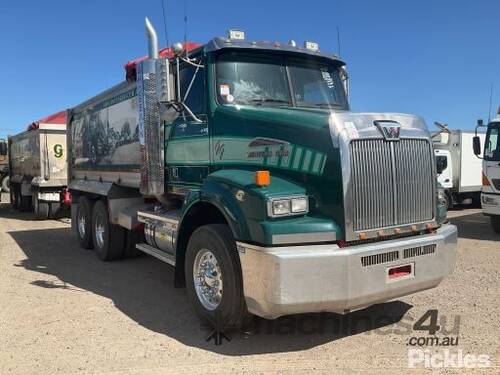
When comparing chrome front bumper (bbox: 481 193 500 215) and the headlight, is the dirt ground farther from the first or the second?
chrome front bumper (bbox: 481 193 500 215)

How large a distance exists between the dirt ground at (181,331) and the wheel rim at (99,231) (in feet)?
4.52

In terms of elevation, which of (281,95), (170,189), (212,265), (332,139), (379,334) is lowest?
(379,334)

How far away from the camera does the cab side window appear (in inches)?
217

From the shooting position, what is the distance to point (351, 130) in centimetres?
430

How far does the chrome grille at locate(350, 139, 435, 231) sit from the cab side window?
197 centimetres

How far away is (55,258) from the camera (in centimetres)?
911

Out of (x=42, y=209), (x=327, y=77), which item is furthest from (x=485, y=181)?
(x=42, y=209)

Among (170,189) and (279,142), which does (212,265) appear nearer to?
(279,142)

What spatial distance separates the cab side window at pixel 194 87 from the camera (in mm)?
5500

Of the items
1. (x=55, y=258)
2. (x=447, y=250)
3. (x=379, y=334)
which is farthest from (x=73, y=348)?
(x=55, y=258)

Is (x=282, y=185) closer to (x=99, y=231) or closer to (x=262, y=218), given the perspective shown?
(x=262, y=218)

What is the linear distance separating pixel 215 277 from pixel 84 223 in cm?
587

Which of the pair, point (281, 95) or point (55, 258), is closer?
point (281, 95)

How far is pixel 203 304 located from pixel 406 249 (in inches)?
80.1
